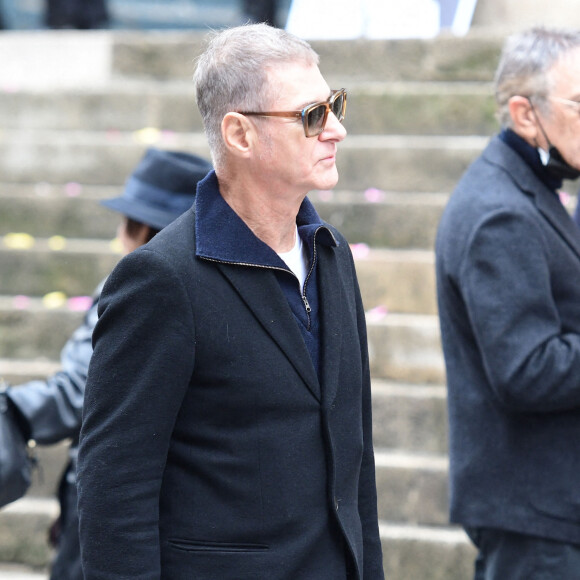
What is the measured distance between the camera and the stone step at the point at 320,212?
524cm

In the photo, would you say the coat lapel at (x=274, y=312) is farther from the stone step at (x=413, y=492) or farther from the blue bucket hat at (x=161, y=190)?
the stone step at (x=413, y=492)

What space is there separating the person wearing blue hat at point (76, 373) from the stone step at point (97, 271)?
5.93 ft

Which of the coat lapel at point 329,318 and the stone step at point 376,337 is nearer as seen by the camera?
the coat lapel at point 329,318

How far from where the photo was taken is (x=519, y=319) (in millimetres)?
2385

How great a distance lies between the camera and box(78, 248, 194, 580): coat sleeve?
5.72ft

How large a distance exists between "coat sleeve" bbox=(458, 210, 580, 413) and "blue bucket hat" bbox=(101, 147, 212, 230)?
1040mm

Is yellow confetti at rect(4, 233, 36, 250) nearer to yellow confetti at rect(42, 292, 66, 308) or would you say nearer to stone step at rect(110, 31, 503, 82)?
yellow confetti at rect(42, 292, 66, 308)

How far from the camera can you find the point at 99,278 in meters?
5.22

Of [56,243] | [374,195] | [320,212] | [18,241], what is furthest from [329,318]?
[18,241]

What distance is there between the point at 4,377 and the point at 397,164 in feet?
7.85

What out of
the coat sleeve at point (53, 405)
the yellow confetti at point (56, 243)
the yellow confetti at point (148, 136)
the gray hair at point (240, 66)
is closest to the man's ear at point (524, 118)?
the gray hair at point (240, 66)

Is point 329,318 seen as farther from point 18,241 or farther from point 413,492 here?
point 18,241

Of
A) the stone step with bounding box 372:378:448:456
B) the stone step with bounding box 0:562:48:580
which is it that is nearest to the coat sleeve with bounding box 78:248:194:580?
the stone step with bounding box 372:378:448:456

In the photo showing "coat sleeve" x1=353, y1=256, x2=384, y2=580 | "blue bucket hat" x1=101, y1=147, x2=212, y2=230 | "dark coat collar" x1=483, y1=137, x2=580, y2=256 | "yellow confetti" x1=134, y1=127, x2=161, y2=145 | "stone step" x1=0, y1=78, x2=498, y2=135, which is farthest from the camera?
"yellow confetti" x1=134, y1=127, x2=161, y2=145
